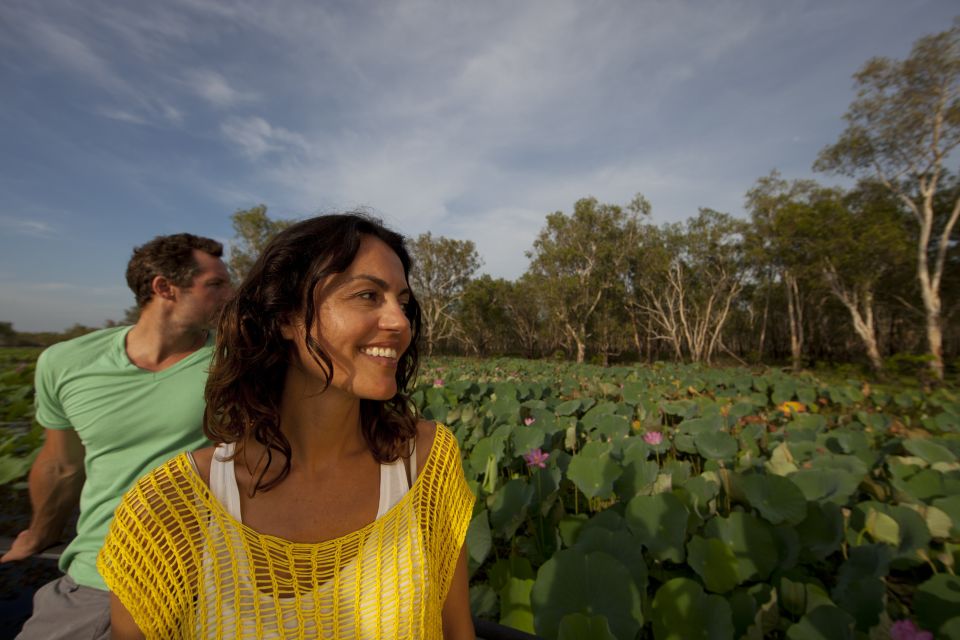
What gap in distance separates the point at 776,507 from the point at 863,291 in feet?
66.8

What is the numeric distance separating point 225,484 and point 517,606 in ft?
4.15

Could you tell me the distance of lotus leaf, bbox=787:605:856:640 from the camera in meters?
1.31

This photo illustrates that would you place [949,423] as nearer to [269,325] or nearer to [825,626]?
[825,626]

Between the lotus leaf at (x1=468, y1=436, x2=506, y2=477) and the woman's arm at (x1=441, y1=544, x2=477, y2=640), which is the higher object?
the woman's arm at (x1=441, y1=544, x2=477, y2=640)

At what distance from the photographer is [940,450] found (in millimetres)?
3090

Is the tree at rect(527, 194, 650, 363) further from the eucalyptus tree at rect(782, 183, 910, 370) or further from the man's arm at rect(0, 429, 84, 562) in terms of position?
the man's arm at rect(0, 429, 84, 562)

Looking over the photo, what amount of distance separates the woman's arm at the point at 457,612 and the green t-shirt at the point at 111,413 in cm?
118

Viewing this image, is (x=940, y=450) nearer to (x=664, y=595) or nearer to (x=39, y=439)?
(x=664, y=595)

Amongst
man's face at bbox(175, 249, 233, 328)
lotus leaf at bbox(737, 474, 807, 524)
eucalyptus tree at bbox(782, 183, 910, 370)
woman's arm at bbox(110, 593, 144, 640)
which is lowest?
lotus leaf at bbox(737, 474, 807, 524)

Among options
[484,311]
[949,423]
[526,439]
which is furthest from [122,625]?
[484,311]

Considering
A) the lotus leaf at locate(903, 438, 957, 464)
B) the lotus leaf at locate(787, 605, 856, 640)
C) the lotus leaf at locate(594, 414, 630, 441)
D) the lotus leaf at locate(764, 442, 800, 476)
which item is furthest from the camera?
the lotus leaf at locate(594, 414, 630, 441)

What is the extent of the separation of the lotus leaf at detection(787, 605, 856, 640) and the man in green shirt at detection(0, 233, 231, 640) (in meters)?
2.14

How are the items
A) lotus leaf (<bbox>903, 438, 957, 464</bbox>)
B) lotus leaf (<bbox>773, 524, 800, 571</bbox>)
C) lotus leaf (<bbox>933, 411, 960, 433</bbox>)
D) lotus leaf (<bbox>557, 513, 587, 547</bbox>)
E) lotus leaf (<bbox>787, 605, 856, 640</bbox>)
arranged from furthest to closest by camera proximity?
1. lotus leaf (<bbox>933, 411, 960, 433</bbox>)
2. lotus leaf (<bbox>903, 438, 957, 464</bbox>)
3. lotus leaf (<bbox>557, 513, 587, 547</bbox>)
4. lotus leaf (<bbox>773, 524, 800, 571</bbox>)
5. lotus leaf (<bbox>787, 605, 856, 640</bbox>)

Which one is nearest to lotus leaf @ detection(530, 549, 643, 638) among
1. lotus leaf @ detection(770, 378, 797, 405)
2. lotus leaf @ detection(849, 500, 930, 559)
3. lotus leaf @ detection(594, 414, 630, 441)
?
lotus leaf @ detection(849, 500, 930, 559)
